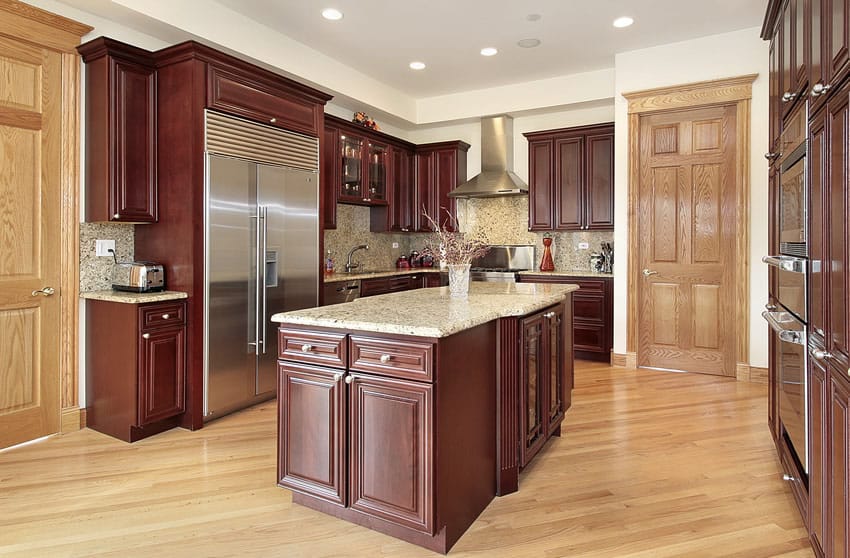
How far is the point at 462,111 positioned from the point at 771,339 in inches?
175

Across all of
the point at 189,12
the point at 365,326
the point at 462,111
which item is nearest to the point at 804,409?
the point at 365,326

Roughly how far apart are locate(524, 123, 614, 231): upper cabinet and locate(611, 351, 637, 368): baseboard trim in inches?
52.2

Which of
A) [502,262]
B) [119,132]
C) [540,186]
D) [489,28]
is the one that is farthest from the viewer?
[502,262]

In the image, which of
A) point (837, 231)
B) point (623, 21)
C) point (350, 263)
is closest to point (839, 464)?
point (837, 231)

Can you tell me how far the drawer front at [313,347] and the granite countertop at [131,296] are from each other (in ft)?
4.66

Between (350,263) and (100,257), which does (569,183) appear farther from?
(100,257)

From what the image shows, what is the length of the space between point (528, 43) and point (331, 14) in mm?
1804

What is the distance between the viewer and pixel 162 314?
3348 mm

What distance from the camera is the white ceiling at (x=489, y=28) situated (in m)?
4.10

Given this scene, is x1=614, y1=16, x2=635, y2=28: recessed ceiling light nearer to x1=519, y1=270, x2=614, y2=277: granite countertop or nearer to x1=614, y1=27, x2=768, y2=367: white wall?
x1=614, y1=27, x2=768, y2=367: white wall

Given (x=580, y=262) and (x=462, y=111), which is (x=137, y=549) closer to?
(x=580, y=262)

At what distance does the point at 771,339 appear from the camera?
304 centimetres

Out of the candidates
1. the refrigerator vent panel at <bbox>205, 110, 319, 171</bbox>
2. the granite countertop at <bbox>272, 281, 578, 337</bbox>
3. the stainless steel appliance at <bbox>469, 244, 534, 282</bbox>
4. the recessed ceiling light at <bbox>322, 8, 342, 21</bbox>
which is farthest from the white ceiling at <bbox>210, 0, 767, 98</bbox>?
the granite countertop at <bbox>272, 281, 578, 337</bbox>

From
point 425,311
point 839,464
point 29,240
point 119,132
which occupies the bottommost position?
point 839,464
